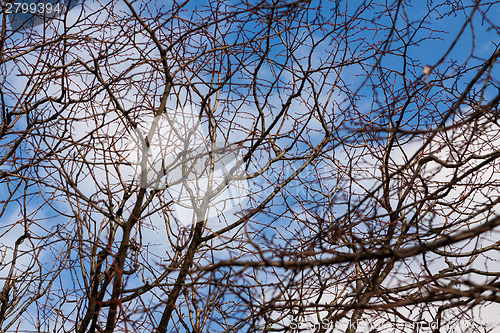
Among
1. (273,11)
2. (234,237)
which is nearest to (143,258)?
(234,237)

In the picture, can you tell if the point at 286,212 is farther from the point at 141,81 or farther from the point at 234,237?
the point at 141,81

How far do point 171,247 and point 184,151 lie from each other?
1104 millimetres

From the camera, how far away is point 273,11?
3691 millimetres

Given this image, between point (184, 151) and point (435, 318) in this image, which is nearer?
point (184, 151)

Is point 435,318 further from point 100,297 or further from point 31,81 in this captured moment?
point 31,81

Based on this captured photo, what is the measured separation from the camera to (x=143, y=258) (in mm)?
3984

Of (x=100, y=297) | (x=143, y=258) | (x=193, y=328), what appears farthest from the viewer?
(x=193, y=328)

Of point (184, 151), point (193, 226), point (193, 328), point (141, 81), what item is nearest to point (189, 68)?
point (141, 81)

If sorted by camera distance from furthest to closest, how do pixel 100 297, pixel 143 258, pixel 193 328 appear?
pixel 193 328, pixel 143 258, pixel 100 297

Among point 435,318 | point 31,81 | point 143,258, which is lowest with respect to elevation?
point 435,318

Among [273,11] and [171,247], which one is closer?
[273,11]

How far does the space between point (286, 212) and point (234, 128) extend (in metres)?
0.97

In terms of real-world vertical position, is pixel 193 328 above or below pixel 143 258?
below

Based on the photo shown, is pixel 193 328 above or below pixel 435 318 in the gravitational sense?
above
